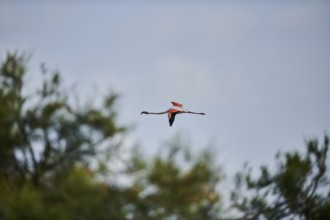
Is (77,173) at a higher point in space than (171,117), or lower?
higher

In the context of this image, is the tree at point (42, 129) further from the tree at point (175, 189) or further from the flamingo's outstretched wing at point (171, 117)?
the flamingo's outstretched wing at point (171, 117)

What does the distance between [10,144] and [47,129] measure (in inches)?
42.3

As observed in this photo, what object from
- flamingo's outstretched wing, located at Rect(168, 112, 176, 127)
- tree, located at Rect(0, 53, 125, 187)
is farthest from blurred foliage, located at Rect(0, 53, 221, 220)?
flamingo's outstretched wing, located at Rect(168, 112, 176, 127)

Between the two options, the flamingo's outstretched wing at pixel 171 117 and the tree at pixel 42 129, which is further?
the tree at pixel 42 129

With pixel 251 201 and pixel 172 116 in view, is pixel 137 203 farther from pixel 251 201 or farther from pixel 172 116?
pixel 172 116

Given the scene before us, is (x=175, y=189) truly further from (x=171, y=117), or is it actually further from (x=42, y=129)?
(x=171, y=117)

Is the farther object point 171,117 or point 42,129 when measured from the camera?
point 42,129

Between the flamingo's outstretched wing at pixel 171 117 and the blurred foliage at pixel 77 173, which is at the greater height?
the blurred foliage at pixel 77 173

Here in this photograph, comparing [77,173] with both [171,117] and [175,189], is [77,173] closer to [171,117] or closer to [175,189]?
[175,189]

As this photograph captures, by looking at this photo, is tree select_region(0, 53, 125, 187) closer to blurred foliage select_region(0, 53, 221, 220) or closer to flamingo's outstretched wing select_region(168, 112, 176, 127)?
blurred foliage select_region(0, 53, 221, 220)

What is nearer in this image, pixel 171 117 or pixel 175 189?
pixel 171 117

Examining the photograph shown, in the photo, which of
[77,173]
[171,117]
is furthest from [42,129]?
[171,117]

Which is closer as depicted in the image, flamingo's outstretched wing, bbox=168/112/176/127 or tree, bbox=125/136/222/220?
flamingo's outstretched wing, bbox=168/112/176/127

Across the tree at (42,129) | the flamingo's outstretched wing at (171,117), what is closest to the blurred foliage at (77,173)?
the tree at (42,129)
